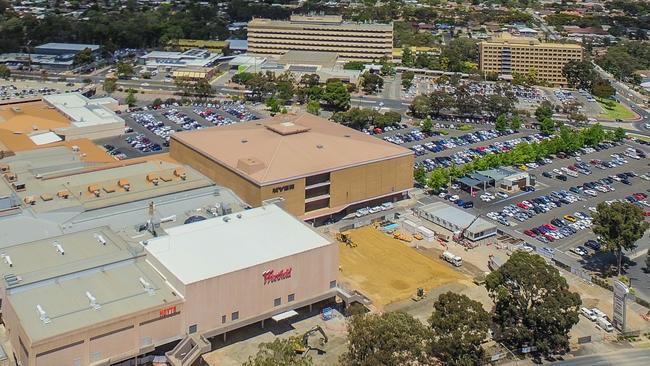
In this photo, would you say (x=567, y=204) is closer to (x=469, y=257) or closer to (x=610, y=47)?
(x=469, y=257)

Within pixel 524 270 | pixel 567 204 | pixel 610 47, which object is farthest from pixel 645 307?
pixel 610 47

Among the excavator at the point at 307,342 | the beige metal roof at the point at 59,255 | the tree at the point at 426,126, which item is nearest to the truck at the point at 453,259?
the excavator at the point at 307,342

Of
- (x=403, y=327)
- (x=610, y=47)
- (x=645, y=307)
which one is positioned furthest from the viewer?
(x=610, y=47)

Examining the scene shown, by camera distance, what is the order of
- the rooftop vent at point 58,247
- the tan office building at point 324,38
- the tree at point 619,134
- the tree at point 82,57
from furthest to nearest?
the tan office building at point 324,38 → the tree at point 82,57 → the tree at point 619,134 → the rooftop vent at point 58,247

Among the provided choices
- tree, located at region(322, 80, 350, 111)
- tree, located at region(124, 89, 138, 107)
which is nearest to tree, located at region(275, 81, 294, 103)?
tree, located at region(322, 80, 350, 111)

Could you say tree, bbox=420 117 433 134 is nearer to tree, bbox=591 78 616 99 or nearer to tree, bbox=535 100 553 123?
tree, bbox=535 100 553 123

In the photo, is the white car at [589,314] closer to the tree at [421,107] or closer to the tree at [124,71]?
the tree at [421,107]
